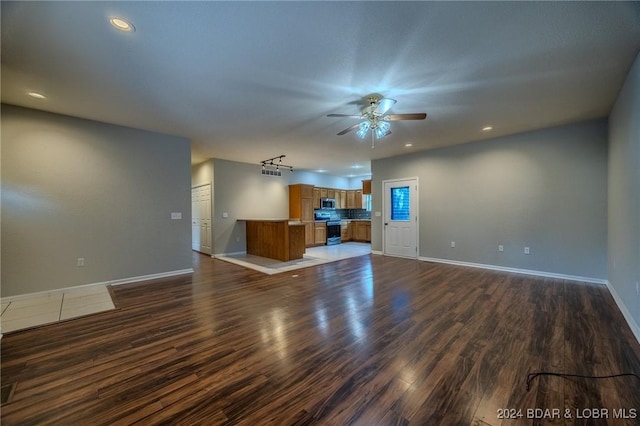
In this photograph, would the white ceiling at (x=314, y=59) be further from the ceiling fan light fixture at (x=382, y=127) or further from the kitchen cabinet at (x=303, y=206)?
the kitchen cabinet at (x=303, y=206)

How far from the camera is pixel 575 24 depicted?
2.02m

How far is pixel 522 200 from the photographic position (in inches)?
192

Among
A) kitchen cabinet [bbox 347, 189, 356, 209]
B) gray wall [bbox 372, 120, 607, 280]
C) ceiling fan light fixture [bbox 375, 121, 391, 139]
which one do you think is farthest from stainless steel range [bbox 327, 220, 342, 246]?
ceiling fan light fixture [bbox 375, 121, 391, 139]

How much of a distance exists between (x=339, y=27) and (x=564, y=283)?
17.3ft

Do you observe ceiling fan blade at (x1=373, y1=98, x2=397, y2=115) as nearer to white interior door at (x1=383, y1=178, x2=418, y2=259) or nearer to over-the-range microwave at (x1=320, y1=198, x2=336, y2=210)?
white interior door at (x1=383, y1=178, x2=418, y2=259)

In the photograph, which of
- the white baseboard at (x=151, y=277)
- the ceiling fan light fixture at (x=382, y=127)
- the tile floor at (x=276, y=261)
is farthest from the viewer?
the tile floor at (x=276, y=261)

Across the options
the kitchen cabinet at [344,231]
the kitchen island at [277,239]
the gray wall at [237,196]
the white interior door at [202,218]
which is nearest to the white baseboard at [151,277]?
the gray wall at [237,196]

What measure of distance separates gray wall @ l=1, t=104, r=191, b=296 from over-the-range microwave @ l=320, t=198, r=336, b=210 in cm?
502

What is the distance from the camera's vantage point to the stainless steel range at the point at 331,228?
9.27m

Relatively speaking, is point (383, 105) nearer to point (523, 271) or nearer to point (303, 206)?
point (523, 271)

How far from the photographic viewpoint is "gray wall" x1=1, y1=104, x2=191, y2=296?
3551 mm

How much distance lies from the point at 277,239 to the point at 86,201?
3.71 meters

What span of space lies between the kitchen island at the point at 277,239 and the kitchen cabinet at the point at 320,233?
229 centimetres

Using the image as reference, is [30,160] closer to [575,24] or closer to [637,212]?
[575,24]
